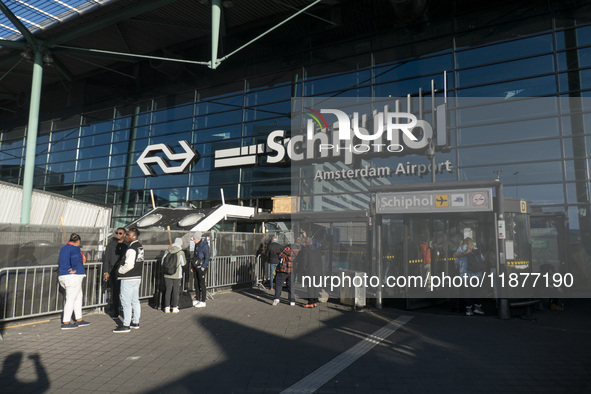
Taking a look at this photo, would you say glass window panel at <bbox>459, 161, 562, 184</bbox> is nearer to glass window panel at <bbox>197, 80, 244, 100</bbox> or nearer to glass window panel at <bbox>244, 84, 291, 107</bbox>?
glass window panel at <bbox>244, 84, 291, 107</bbox>

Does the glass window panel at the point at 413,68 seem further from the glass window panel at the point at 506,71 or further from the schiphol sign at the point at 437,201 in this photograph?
the schiphol sign at the point at 437,201

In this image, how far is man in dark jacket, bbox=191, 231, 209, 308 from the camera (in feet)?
30.7

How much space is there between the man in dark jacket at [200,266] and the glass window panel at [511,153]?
10.6 metres

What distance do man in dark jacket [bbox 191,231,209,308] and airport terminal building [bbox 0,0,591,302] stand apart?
4.17 metres

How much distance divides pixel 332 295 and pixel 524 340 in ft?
16.3

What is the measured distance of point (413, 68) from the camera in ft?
55.0

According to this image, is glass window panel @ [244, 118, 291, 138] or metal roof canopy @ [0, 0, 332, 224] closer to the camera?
metal roof canopy @ [0, 0, 332, 224]

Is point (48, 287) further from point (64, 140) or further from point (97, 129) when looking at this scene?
point (64, 140)

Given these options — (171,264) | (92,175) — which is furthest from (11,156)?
(171,264)

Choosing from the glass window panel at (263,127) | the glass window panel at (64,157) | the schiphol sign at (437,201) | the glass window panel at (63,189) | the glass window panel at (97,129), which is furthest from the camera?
the glass window panel at (64,157)

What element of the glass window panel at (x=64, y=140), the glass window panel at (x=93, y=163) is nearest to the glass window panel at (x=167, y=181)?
the glass window panel at (x=93, y=163)

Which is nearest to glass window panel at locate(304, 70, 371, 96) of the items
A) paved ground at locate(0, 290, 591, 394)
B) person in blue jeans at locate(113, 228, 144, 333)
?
paved ground at locate(0, 290, 591, 394)

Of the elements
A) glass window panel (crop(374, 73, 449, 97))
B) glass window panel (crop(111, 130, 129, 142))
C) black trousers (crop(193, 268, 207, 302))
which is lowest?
black trousers (crop(193, 268, 207, 302))

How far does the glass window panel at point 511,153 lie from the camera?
46.4ft
